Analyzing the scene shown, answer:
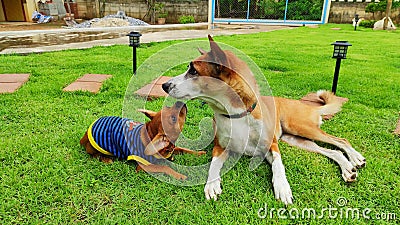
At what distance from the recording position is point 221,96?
6.54ft

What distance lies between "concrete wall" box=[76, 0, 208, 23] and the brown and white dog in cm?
1585

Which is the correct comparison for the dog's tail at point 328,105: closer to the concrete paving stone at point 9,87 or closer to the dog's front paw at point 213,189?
the dog's front paw at point 213,189

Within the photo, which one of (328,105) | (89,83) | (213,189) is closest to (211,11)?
(89,83)

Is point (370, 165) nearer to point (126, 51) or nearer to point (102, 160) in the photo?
point (102, 160)

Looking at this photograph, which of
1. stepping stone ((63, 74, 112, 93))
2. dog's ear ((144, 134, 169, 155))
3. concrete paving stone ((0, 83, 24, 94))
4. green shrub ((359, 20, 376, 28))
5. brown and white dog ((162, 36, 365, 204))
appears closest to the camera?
brown and white dog ((162, 36, 365, 204))

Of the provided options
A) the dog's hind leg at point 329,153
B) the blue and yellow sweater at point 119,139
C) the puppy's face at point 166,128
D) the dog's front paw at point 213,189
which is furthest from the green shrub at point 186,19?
the dog's front paw at point 213,189

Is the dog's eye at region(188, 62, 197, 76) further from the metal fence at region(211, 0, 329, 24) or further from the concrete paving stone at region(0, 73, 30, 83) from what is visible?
the metal fence at region(211, 0, 329, 24)

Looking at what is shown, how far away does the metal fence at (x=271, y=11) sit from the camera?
16906 millimetres

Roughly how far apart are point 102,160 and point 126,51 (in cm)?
464

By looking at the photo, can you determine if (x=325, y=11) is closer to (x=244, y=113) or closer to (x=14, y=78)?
(x=14, y=78)

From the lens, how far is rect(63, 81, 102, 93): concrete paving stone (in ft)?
12.7

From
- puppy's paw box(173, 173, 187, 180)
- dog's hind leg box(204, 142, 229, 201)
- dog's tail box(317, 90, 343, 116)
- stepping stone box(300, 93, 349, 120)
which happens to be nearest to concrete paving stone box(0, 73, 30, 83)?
puppy's paw box(173, 173, 187, 180)

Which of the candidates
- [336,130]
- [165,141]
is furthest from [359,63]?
[165,141]
